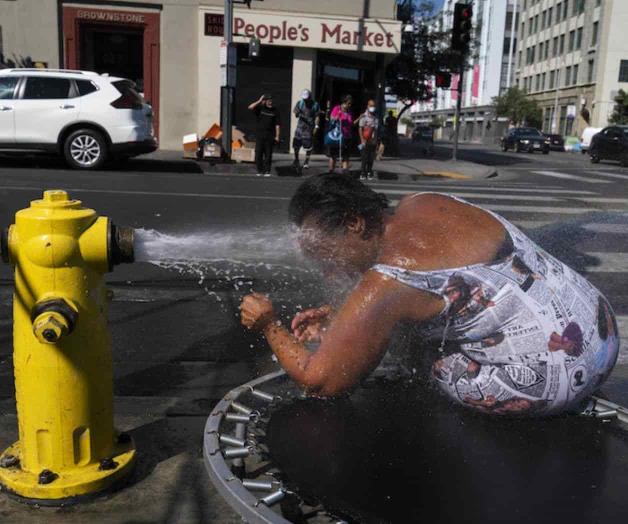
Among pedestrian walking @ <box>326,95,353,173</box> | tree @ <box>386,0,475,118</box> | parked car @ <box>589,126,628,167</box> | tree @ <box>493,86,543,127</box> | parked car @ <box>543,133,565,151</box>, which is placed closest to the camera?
pedestrian walking @ <box>326,95,353,173</box>

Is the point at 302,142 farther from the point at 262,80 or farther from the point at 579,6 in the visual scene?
the point at 579,6

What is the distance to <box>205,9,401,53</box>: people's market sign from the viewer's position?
18.4 m

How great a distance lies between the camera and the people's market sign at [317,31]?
1838 centimetres

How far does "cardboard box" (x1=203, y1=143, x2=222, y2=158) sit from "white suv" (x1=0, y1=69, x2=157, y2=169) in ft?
7.12

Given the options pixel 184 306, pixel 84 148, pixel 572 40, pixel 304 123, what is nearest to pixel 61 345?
pixel 184 306

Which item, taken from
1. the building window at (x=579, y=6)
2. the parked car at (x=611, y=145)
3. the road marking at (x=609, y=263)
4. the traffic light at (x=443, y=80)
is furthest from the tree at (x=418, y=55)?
the building window at (x=579, y=6)

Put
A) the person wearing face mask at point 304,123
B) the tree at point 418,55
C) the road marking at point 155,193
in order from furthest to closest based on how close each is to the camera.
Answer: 1. the tree at point 418,55
2. the person wearing face mask at point 304,123
3. the road marking at point 155,193

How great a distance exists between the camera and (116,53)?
19.3 metres

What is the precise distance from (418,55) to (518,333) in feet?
94.6

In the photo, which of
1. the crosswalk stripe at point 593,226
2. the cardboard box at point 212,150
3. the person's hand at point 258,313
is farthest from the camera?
the cardboard box at point 212,150

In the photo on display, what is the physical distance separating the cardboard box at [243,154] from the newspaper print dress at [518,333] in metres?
12.8

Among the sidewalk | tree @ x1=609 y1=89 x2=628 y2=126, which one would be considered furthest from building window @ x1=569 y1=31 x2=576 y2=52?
the sidewalk

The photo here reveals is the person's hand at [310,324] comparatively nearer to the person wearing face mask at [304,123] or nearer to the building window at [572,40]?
the person wearing face mask at [304,123]

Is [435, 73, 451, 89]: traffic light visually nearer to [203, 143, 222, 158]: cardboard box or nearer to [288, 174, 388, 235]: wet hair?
[203, 143, 222, 158]: cardboard box
